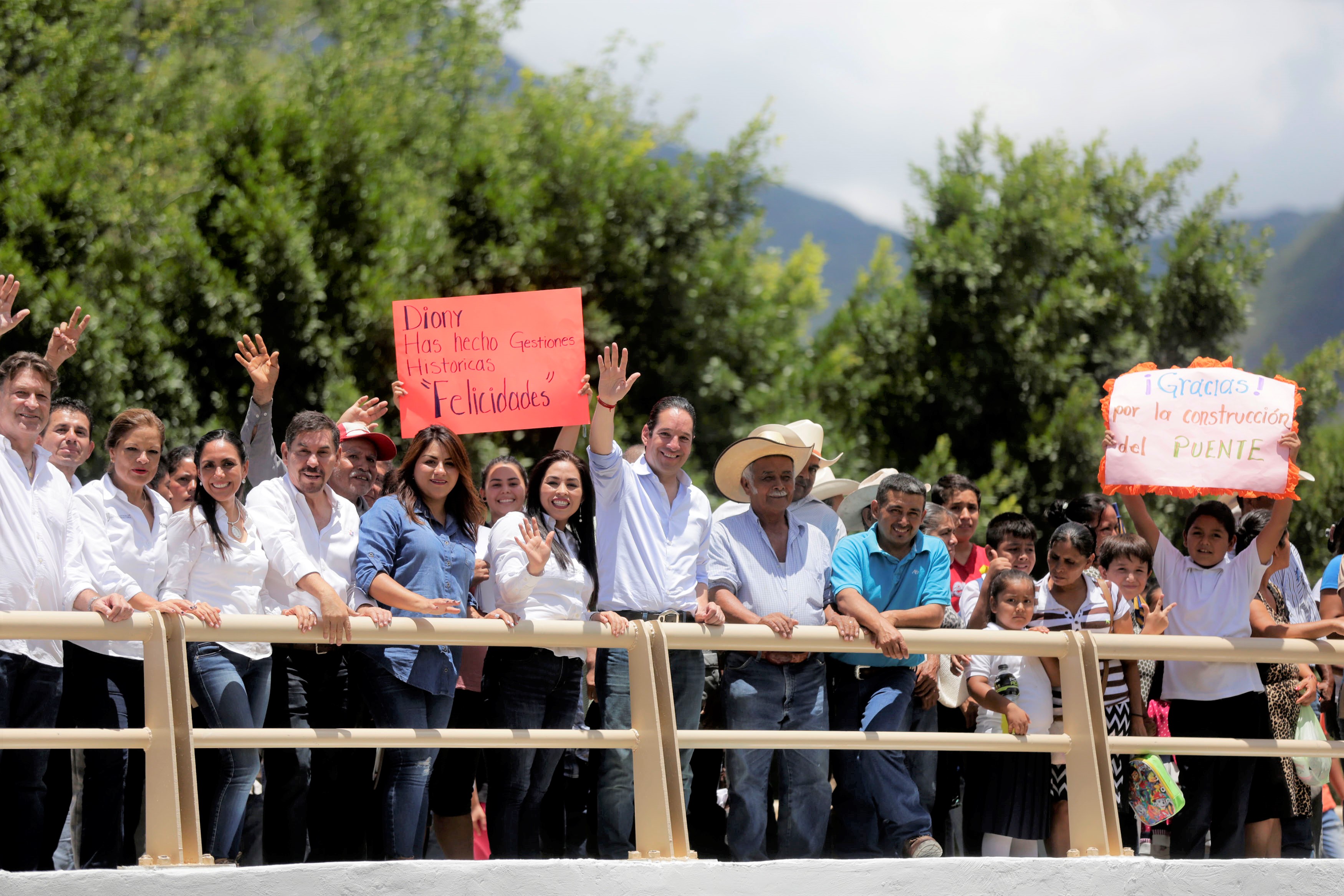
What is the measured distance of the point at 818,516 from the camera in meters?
7.02

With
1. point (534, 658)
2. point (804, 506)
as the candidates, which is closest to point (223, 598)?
point (534, 658)

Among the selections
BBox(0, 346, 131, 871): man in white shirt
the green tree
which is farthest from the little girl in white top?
the green tree

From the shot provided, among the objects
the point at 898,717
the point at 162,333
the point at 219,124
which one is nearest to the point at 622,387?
the point at 898,717

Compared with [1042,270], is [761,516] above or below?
below

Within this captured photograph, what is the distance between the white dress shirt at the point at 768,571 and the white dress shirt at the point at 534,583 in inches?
25.9

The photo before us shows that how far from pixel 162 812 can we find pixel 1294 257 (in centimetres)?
8821

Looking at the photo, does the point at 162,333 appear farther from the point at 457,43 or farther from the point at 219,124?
the point at 457,43

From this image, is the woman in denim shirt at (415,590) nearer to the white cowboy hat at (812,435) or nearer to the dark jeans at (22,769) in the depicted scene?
the dark jeans at (22,769)

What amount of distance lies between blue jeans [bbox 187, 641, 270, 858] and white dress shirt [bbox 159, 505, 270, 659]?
19 centimetres

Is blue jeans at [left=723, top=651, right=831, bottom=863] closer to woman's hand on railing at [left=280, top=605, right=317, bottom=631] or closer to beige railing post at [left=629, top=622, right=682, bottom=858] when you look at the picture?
beige railing post at [left=629, top=622, right=682, bottom=858]

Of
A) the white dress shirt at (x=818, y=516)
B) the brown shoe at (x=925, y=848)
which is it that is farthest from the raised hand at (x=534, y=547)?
the brown shoe at (x=925, y=848)

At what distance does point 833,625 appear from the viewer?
5898mm

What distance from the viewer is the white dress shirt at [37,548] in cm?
529

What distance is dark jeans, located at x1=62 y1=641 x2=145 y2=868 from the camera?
5414 mm
